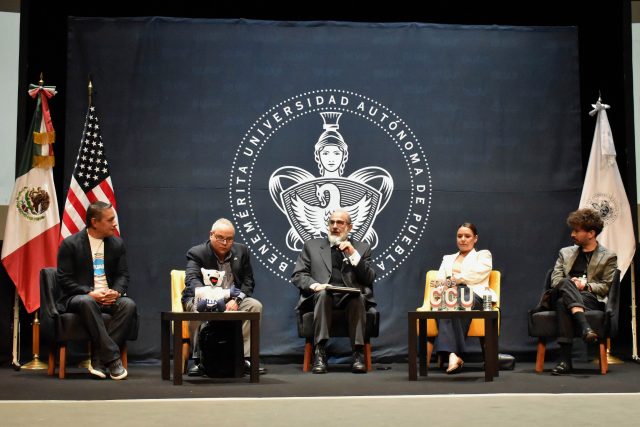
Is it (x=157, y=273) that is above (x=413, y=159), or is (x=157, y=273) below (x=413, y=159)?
below

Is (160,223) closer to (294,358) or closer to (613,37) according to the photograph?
(294,358)

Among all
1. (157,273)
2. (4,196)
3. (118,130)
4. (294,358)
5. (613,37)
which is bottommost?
(294,358)

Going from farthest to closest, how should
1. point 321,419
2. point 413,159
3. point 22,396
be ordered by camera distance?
point 413,159 → point 22,396 → point 321,419

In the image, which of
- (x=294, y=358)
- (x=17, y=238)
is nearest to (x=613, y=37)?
(x=294, y=358)

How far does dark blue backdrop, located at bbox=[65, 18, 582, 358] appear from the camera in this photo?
20.8ft

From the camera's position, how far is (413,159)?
649cm

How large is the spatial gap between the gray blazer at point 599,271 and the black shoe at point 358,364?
120cm

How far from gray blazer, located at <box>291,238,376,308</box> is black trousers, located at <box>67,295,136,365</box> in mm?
1043

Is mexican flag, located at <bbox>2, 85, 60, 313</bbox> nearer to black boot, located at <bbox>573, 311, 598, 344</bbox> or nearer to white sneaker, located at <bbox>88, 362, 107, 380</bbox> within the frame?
white sneaker, located at <bbox>88, 362, 107, 380</bbox>

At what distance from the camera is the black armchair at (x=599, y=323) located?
5453 millimetres

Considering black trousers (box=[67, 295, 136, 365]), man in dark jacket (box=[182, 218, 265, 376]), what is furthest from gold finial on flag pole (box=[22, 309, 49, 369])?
man in dark jacket (box=[182, 218, 265, 376])

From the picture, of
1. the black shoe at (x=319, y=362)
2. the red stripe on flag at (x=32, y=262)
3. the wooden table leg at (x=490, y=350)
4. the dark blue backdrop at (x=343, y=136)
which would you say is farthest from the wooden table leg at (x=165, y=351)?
the wooden table leg at (x=490, y=350)

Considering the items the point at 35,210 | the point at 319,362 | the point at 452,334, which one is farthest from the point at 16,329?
the point at 452,334

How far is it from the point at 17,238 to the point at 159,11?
1.81m
